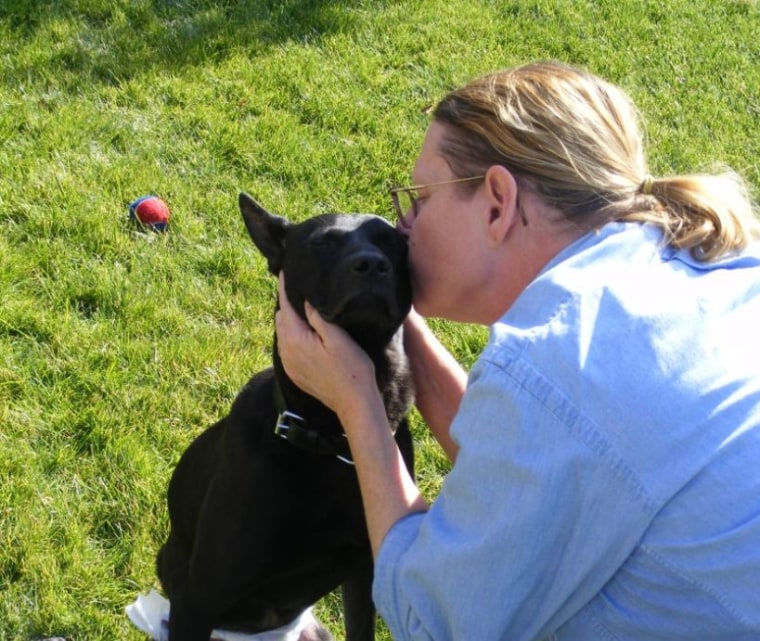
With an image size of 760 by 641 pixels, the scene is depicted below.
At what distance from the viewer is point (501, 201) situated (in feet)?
7.68

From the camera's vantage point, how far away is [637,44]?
7.29 metres

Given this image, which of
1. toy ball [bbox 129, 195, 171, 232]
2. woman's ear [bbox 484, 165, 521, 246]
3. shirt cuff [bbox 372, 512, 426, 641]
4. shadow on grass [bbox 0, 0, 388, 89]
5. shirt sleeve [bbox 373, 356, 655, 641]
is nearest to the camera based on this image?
shirt sleeve [bbox 373, 356, 655, 641]

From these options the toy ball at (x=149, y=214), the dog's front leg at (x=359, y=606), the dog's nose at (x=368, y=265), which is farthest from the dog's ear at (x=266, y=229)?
the toy ball at (x=149, y=214)

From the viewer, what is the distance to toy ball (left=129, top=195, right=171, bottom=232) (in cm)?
474

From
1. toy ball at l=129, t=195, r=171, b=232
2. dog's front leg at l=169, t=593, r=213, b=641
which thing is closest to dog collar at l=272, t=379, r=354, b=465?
dog's front leg at l=169, t=593, r=213, b=641

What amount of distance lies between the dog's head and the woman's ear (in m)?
0.36

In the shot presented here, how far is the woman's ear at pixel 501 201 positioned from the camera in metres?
2.32

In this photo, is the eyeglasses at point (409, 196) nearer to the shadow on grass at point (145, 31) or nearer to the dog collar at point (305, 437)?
the dog collar at point (305, 437)

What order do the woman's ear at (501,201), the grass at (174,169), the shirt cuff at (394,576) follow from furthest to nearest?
the grass at (174,169) < the woman's ear at (501,201) < the shirt cuff at (394,576)

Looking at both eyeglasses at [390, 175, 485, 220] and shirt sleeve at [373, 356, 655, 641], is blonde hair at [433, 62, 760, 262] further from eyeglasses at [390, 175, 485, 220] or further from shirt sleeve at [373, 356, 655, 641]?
shirt sleeve at [373, 356, 655, 641]

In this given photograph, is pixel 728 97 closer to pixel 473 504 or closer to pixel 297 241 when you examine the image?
pixel 297 241

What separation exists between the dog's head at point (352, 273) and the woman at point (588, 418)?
26 cm

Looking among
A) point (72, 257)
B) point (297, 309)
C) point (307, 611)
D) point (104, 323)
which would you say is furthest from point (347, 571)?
point (72, 257)

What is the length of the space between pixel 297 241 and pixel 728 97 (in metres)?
5.03
